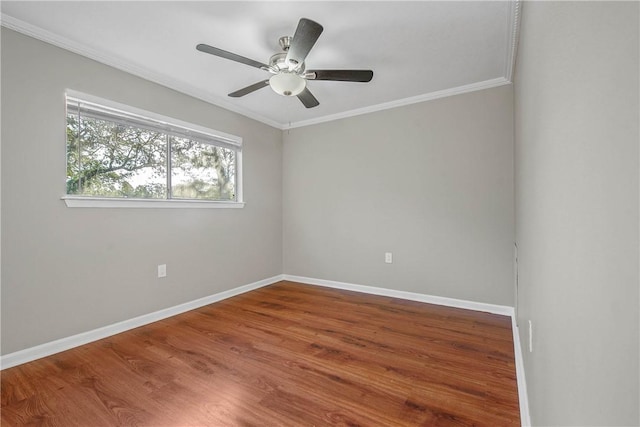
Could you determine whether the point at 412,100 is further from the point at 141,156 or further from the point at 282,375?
the point at 282,375

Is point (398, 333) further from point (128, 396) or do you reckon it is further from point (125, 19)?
point (125, 19)

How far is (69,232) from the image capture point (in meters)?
2.21

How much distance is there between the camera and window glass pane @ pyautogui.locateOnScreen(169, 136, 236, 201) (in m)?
3.00

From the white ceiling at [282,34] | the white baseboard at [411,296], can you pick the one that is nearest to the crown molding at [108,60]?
the white ceiling at [282,34]

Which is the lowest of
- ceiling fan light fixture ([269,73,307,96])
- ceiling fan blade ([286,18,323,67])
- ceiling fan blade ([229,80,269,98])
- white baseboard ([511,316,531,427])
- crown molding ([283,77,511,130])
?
white baseboard ([511,316,531,427])

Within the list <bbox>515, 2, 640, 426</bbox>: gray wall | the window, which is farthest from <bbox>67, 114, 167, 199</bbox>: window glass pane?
<bbox>515, 2, 640, 426</bbox>: gray wall

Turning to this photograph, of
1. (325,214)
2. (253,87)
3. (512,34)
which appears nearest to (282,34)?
(253,87)

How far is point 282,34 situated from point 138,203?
190cm

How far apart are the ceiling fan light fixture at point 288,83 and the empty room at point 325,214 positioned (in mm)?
21

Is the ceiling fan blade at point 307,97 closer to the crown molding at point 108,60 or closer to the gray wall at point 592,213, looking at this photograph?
the crown molding at point 108,60

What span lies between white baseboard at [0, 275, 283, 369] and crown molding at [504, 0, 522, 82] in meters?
3.58

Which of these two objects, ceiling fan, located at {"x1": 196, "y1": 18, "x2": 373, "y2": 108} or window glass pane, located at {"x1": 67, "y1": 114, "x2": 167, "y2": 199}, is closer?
ceiling fan, located at {"x1": 196, "y1": 18, "x2": 373, "y2": 108}

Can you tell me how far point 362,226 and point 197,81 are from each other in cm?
239

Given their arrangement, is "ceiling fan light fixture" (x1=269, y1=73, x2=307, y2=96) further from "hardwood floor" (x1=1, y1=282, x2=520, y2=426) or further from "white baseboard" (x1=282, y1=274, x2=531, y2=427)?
"white baseboard" (x1=282, y1=274, x2=531, y2=427)
